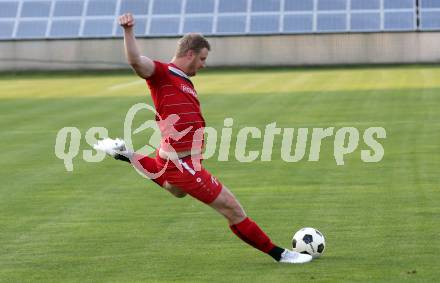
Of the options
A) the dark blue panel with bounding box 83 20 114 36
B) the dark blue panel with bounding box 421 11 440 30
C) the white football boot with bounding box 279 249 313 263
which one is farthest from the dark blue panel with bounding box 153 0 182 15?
the white football boot with bounding box 279 249 313 263

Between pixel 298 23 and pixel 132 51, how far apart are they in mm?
39089

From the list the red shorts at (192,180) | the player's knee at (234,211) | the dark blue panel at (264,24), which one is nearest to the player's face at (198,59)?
the red shorts at (192,180)

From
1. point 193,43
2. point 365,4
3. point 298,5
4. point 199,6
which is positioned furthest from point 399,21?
point 193,43

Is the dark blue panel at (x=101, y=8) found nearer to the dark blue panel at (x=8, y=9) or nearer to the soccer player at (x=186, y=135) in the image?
the dark blue panel at (x=8, y=9)

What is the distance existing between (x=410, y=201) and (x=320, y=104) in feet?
46.0

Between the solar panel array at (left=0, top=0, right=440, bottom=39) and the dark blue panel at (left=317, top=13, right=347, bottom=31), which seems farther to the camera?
the solar panel array at (left=0, top=0, right=440, bottom=39)

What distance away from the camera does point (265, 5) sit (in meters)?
50.5

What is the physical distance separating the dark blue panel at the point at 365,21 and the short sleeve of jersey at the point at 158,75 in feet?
125

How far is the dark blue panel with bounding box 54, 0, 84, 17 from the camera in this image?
5135 cm

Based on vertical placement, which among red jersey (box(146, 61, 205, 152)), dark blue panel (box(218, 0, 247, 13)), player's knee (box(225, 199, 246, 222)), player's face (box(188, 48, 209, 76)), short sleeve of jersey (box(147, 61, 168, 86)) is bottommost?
player's knee (box(225, 199, 246, 222))

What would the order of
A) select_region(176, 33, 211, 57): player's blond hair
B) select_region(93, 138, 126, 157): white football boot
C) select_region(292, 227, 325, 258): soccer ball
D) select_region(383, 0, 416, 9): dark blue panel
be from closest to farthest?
select_region(176, 33, 211, 57): player's blond hair, select_region(292, 227, 325, 258): soccer ball, select_region(93, 138, 126, 157): white football boot, select_region(383, 0, 416, 9): dark blue panel

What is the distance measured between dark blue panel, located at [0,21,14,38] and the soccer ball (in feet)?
131

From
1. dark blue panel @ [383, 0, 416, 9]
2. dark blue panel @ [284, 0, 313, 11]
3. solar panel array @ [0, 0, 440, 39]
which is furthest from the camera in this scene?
dark blue panel @ [284, 0, 313, 11]

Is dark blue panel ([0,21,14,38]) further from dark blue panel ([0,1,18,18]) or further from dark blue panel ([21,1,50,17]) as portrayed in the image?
dark blue panel ([21,1,50,17])
